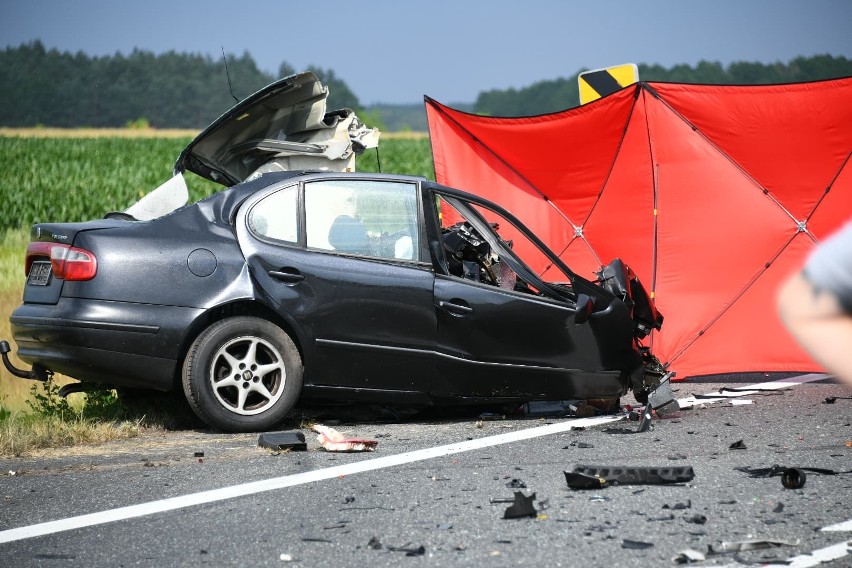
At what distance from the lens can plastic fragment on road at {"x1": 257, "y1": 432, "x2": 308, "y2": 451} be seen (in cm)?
710

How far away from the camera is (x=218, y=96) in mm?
156250

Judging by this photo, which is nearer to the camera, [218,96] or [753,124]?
[753,124]

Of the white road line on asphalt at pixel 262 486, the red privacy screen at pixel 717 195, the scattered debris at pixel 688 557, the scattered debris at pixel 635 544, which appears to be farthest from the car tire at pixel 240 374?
the red privacy screen at pixel 717 195

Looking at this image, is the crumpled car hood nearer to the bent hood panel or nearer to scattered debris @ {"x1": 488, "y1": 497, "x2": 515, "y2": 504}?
the bent hood panel

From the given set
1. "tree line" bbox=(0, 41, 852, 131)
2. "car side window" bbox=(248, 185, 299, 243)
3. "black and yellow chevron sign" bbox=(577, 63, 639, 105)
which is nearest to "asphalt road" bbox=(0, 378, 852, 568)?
"car side window" bbox=(248, 185, 299, 243)

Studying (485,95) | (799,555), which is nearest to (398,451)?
(799,555)

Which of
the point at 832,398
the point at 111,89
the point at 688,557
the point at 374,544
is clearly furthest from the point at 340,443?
the point at 111,89

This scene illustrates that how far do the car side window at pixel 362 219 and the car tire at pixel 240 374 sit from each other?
0.73 meters

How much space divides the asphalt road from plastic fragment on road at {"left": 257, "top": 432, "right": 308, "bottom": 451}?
0.06 meters

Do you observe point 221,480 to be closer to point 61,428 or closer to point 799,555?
point 61,428

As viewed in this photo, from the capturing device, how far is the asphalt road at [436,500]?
16.0 feet

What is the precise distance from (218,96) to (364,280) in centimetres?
15268

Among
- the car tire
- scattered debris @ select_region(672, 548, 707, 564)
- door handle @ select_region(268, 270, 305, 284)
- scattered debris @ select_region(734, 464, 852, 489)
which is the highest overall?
door handle @ select_region(268, 270, 305, 284)

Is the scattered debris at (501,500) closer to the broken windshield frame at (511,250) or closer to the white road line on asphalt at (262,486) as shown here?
the white road line on asphalt at (262,486)
